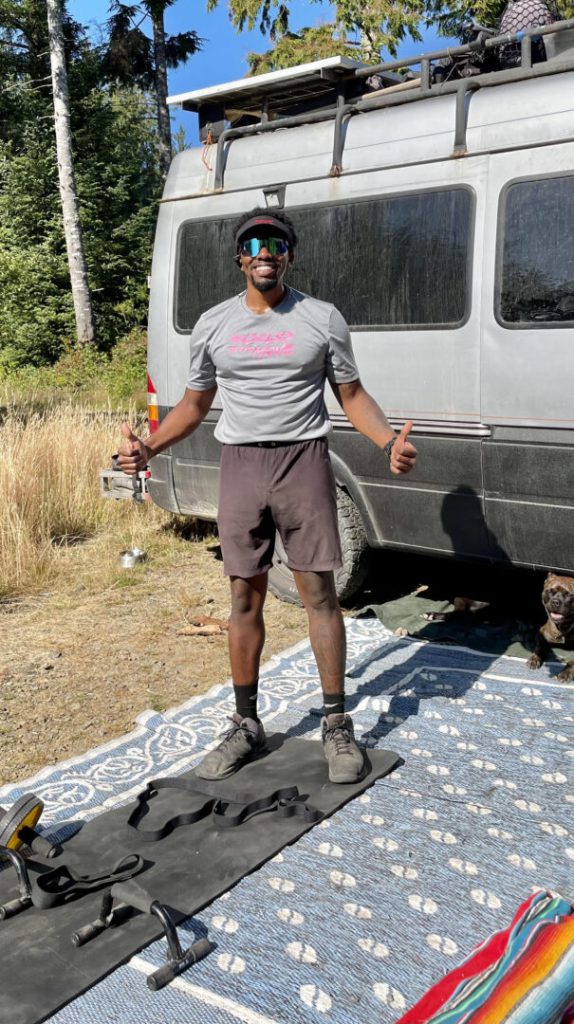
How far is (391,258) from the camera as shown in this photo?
16.7 feet

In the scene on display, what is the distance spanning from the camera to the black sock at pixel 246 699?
377 cm

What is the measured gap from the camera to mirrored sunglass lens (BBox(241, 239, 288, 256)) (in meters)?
3.40

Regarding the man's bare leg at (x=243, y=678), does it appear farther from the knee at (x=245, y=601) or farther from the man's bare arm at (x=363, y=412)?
the man's bare arm at (x=363, y=412)

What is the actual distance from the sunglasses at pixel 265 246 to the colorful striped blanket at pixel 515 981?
2.34 m

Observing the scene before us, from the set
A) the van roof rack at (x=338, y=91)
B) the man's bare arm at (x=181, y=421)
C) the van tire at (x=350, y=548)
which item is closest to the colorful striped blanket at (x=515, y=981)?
the man's bare arm at (x=181, y=421)

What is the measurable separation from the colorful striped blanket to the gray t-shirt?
1.87 meters

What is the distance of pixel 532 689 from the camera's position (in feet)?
14.8

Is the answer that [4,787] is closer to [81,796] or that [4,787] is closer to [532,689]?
[81,796]

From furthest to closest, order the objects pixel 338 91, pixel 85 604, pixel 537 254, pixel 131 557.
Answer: pixel 131 557, pixel 85 604, pixel 338 91, pixel 537 254

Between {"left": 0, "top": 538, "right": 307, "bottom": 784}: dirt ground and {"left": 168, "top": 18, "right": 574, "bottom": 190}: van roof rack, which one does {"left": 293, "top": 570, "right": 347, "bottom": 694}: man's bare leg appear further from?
{"left": 168, "top": 18, "right": 574, "bottom": 190}: van roof rack

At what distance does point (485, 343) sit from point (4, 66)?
24367 mm

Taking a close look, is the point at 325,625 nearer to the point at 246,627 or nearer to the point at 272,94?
the point at 246,627

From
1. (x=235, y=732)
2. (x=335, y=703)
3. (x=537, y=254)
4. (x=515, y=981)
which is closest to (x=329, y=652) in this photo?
(x=335, y=703)

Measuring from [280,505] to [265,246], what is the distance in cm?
96
